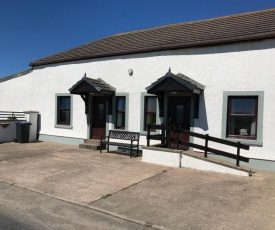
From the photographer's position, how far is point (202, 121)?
10211mm

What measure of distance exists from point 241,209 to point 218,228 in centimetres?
111

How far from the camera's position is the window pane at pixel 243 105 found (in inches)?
368

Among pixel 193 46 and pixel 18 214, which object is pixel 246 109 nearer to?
pixel 193 46

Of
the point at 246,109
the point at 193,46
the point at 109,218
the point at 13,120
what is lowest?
the point at 109,218

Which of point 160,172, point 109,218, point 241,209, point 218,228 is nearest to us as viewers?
point 218,228

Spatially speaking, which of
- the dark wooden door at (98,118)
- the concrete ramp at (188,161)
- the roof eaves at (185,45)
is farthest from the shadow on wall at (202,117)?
the dark wooden door at (98,118)

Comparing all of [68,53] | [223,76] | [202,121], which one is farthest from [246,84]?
[68,53]

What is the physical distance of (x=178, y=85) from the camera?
9.76m

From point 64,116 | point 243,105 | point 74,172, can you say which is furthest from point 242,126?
point 64,116

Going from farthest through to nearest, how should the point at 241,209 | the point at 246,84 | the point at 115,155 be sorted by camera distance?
the point at 115,155
the point at 246,84
the point at 241,209

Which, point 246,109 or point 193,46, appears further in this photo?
point 193,46

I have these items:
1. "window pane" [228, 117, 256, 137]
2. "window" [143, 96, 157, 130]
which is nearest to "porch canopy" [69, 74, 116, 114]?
"window" [143, 96, 157, 130]

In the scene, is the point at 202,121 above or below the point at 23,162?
above

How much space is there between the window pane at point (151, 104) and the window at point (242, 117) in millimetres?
3124
